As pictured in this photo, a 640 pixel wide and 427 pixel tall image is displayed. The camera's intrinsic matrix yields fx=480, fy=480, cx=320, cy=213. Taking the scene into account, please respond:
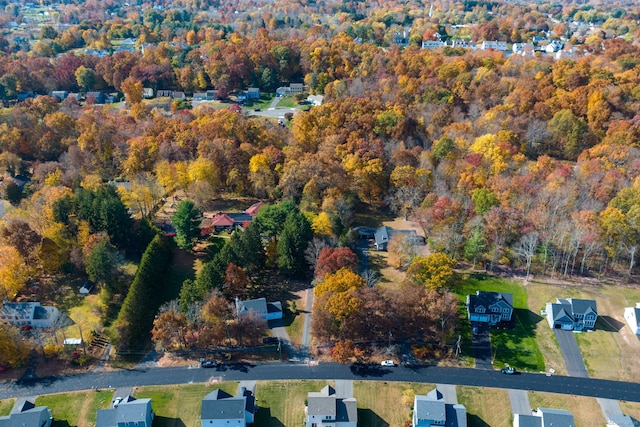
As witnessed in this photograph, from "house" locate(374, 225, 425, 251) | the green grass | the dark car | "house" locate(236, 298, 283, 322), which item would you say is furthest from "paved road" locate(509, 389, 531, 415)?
the green grass

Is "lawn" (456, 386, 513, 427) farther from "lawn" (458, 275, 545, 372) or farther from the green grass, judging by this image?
the green grass

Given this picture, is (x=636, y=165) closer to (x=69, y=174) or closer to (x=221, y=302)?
(x=221, y=302)

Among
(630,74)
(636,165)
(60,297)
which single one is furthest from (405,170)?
(630,74)

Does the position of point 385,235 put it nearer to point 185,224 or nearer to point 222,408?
point 185,224

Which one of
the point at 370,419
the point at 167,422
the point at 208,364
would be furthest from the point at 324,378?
the point at 167,422

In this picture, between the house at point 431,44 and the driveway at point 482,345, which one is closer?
the driveway at point 482,345

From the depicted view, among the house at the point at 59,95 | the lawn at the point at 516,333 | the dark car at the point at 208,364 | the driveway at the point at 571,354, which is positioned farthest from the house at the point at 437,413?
the house at the point at 59,95

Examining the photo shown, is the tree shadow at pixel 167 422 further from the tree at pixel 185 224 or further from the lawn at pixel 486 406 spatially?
the lawn at pixel 486 406

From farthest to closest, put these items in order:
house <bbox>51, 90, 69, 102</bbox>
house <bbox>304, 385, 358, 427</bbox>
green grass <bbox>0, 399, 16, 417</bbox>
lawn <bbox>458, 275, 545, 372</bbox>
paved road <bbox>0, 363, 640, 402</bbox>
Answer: house <bbox>51, 90, 69, 102</bbox>
lawn <bbox>458, 275, 545, 372</bbox>
paved road <bbox>0, 363, 640, 402</bbox>
green grass <bbox>0, 399, 16, 417</bbox>
house <bbox>304, 385, 358, 427</bbox>
